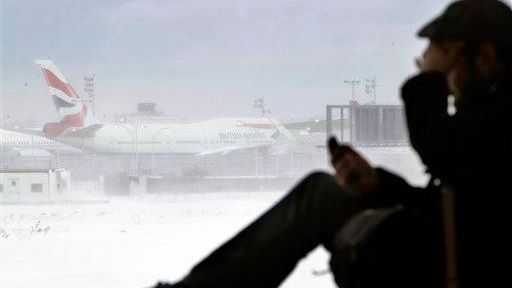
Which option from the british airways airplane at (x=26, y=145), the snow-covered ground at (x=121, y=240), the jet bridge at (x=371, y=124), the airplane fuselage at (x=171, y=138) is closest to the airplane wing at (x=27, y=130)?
the british airways airplane at (x=26, y=145)

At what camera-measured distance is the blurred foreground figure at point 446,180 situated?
60cm

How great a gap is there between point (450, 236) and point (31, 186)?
231 cm

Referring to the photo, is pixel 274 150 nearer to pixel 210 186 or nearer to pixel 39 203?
pixel 210 186

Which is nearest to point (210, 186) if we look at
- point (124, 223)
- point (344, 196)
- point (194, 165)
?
point (194, 165)

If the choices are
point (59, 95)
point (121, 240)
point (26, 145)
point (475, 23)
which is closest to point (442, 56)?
point (475, 23)

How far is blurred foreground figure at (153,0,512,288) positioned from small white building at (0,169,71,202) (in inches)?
81.2

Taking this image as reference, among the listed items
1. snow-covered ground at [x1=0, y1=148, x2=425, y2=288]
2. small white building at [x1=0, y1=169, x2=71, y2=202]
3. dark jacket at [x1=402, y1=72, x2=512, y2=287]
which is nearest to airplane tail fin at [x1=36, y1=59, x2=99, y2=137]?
small white building at [x1=0, y1=169, x2=71, y2=202]

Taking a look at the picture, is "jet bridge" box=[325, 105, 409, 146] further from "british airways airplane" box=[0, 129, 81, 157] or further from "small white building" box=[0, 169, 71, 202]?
"british airways airplane" box=[0, 129, 81, 157]

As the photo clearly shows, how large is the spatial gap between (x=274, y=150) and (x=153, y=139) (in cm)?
76

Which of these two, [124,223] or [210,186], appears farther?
[210,186]

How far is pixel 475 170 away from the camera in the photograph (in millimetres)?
602

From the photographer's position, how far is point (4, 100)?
2.25 metres

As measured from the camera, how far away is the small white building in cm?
256

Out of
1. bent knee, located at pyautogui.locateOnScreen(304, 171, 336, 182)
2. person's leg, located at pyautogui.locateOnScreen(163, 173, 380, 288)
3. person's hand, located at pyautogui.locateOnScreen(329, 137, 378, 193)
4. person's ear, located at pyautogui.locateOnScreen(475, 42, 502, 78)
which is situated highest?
person's ear, located at pyautogui.locateOnScreen(475, 42, 502, 78)
